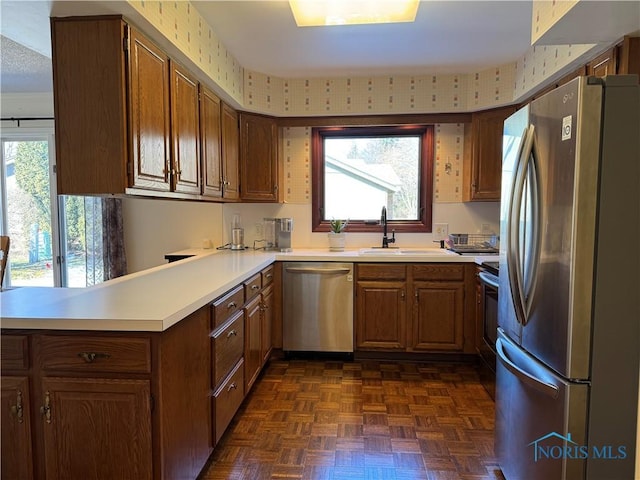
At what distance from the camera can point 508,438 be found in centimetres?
180

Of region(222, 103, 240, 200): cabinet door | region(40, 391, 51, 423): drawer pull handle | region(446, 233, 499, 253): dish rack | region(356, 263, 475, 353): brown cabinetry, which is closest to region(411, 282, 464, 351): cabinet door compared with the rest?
region(356, 263, 475, 353): brown cabinetry

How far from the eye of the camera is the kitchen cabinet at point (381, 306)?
3.29 meters

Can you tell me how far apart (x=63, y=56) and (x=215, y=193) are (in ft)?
Result: 4.31

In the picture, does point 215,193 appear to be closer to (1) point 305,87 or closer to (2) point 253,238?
(2) point 253,238

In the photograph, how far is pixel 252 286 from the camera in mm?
2627

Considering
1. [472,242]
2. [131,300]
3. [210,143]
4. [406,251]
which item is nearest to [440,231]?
[472,242]

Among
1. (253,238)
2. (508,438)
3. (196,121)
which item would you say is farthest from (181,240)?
(508,438)

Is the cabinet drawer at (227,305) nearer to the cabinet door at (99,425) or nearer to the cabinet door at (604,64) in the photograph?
the cabinet door at (99,425)

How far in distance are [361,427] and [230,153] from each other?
2.24 metres

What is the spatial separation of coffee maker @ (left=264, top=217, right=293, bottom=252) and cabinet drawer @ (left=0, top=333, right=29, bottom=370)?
88.2 inches

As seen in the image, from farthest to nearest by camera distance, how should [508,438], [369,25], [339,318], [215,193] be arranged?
1. [339,318]
2. [215,193]
3. [369,25]
4. [508,438]

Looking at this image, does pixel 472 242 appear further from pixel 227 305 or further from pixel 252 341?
pixel 227 305

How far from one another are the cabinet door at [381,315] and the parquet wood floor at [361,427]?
0.21 m

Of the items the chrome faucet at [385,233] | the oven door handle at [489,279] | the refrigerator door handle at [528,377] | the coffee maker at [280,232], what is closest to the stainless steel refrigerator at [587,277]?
the refrigerator door handle at [528,377]
